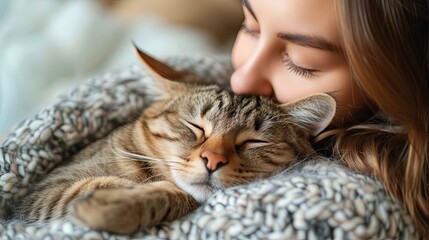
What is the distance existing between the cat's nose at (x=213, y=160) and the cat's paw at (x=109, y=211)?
176 millimetres

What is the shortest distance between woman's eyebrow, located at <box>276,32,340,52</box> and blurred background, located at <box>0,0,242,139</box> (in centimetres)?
75

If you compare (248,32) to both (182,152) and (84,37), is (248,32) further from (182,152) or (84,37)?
(84,37)

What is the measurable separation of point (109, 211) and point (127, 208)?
0.03 metres

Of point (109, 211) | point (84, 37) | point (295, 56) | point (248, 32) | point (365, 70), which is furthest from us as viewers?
point (84, 37)

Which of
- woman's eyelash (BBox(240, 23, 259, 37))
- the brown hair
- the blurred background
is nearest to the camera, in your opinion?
the brown hair

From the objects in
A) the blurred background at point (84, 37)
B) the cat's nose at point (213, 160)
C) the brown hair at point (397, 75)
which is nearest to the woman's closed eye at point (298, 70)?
the brown hair at point (397, 75)

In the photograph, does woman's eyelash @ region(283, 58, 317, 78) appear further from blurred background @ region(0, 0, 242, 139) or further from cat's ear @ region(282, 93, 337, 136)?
blurred background @ region(0, 0, 242, 139)

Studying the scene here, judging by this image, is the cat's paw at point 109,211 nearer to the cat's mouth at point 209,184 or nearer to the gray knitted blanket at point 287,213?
the gray knitted blanket at point 287,213

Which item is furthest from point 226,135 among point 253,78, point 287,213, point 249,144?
point 287,213

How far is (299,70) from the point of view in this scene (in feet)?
4.03

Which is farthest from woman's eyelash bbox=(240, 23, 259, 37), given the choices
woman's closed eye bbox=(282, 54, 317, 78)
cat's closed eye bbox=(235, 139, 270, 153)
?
cat's closed eye bbox=(235, 139, 270, 153)

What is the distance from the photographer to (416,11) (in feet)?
3.67

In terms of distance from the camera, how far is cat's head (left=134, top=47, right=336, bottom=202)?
44.8 inches

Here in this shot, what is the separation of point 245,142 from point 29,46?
3.60 ft
